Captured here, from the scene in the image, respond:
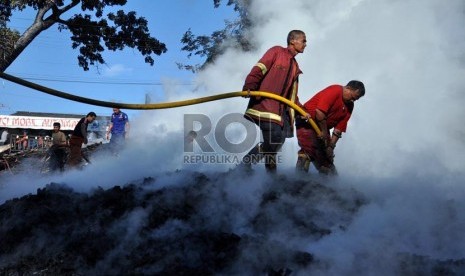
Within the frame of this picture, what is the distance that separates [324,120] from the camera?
17.1 feet

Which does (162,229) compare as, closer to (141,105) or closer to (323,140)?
(141,105)

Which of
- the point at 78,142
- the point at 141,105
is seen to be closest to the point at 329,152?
the point at 141,105

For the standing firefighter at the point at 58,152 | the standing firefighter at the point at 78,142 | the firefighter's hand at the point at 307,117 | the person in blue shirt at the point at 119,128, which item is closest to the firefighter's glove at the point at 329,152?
the firefighter's hand at the point at 307,117

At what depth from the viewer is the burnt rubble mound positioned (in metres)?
2.96

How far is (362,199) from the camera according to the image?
14.6 ft

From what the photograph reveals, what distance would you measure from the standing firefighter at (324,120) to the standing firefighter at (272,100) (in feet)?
0.78

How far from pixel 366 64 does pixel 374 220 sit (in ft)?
18.6

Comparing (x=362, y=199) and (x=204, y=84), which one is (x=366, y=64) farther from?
(x=362, y=199)

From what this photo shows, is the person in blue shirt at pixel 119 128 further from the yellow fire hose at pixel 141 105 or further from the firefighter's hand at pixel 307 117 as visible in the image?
the firefighter's hand at pixel 307 117

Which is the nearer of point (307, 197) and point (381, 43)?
point (307, 197)

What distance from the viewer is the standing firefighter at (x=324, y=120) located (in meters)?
5.18

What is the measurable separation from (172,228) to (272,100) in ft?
6.14

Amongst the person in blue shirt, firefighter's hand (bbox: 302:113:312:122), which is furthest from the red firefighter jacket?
the person in blue shirt

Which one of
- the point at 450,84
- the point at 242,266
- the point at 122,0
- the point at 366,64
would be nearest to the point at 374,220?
the point at 242,266
